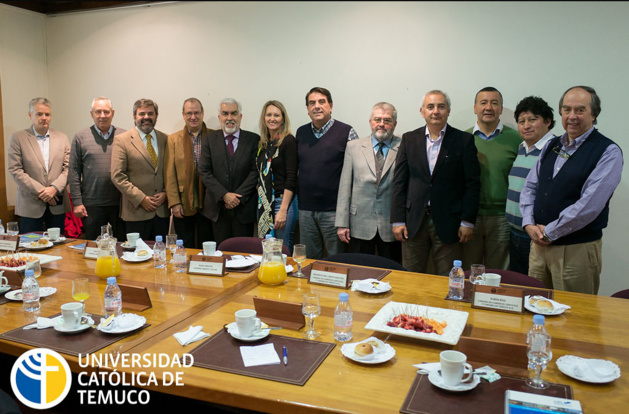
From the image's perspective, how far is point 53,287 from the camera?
89.7 inches

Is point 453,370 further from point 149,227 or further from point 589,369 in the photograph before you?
point 149,227

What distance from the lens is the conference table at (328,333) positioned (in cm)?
135

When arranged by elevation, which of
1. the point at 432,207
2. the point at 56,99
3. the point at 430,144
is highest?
the point at 56,99

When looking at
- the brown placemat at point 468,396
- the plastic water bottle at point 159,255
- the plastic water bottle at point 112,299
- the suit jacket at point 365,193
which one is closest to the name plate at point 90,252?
the plastic water bottle at point 159,255

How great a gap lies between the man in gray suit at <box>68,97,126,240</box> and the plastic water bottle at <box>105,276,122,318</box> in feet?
9.48

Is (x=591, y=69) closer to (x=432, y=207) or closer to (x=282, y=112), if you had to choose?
(x=432, y=207)

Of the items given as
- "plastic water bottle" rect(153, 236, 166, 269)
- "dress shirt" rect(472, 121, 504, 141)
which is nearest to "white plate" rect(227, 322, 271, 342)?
"plastic water bottle" rect(153, 236, 166, 269)

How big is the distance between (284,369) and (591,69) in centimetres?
362

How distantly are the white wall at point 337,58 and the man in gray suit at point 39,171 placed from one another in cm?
94

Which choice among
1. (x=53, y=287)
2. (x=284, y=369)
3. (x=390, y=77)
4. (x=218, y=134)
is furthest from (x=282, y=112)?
(x=284, y=369)

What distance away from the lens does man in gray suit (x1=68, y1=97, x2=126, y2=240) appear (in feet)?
14.8

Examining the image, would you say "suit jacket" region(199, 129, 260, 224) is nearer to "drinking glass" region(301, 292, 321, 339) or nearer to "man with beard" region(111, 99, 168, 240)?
"man with beard" region(111, 99, 168, 240)

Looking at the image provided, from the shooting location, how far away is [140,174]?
4379 mm

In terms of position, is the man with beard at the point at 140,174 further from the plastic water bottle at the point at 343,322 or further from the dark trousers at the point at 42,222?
the plastic water bottle at the point at 343,322
